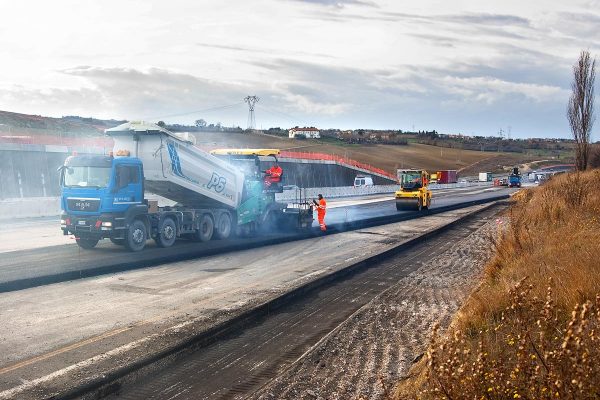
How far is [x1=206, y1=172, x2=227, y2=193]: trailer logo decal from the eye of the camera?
67.7 ft

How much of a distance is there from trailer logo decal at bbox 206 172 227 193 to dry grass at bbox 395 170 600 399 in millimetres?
10337

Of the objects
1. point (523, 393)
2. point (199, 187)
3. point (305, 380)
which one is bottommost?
point (305, 380)

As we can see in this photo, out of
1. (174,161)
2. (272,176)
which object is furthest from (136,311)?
(272,176)

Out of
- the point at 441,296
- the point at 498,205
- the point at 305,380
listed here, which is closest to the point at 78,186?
the point at 441,296

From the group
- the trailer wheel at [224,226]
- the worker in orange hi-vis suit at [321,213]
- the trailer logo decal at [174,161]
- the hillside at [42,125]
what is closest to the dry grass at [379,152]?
the hillside at [42,125]

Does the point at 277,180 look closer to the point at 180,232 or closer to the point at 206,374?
the point at 180,232

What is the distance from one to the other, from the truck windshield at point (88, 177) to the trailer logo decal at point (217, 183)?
4106mm

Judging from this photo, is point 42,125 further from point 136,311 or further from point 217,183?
point 136,311

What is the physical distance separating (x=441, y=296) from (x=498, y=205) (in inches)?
1272

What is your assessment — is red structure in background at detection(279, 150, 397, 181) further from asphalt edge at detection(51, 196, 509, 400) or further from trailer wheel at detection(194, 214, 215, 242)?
asphalt edge at detection(51, 196, 509, 400)

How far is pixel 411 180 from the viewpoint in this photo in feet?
121

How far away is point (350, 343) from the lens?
872 centimetres

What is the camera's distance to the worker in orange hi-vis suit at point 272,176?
23.7 meters

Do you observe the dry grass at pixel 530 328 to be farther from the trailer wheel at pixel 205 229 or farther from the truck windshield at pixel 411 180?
the truck windshield at pixel 411 180
